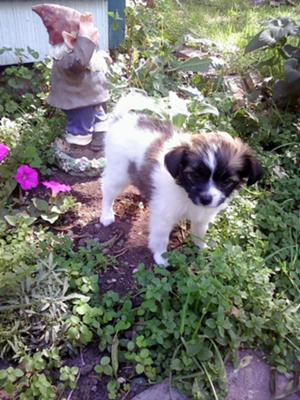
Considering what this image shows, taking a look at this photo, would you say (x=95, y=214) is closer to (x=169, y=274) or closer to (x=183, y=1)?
(x=169, y=274)

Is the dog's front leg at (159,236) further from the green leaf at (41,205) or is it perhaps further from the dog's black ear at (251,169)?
the green leaf at (41,205)

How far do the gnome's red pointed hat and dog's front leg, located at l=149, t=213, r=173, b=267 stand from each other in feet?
4.87

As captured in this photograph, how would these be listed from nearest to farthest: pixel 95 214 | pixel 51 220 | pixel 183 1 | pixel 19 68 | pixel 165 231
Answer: pixel 165 231 < pixel 51 220 < pixel 95 214 < pixel 19 68 < pixel 183 1

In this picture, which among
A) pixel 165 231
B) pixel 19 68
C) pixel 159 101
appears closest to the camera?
pixel 165 231

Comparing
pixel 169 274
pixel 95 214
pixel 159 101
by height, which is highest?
pixel 159 101

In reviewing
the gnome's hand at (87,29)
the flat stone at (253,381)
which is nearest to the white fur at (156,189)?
the gnome's hand at (87,29)

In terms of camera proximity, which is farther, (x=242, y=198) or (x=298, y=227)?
(x=242, y=198)

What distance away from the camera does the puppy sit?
236 cm

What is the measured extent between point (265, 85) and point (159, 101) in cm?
144

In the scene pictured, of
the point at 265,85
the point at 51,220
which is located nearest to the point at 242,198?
the point at 51,220

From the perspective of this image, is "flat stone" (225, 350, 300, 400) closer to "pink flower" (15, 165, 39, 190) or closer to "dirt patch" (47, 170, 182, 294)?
"dirt patch" (47, 170, 182, 294)

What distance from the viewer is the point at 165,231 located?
2.78 metres

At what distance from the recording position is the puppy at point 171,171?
7.75 feet

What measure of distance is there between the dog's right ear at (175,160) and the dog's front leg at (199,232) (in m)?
0.58
